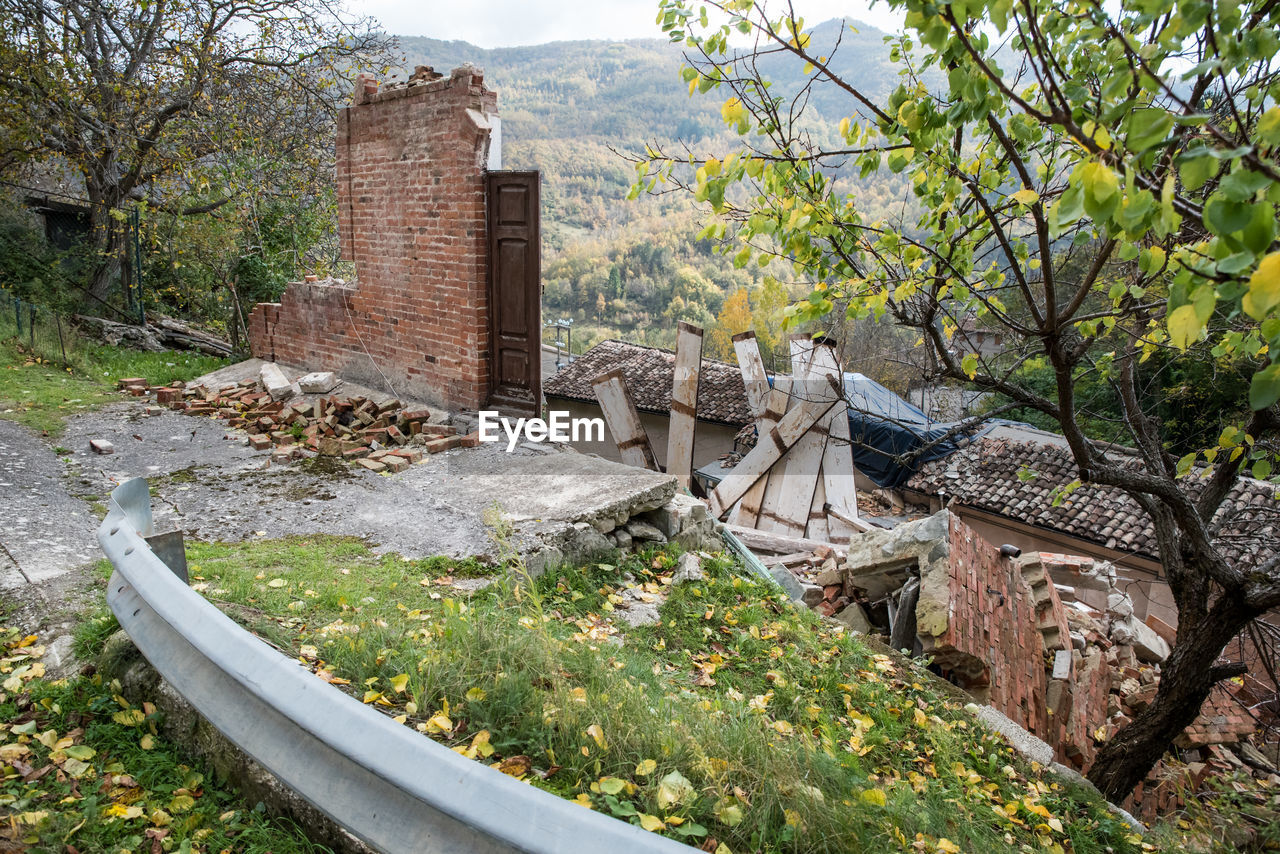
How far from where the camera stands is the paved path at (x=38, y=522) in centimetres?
304

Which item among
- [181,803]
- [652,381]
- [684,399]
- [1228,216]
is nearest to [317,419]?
→ [181,803]

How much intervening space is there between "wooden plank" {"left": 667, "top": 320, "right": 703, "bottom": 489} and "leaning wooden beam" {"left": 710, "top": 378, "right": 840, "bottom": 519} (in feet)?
2.60

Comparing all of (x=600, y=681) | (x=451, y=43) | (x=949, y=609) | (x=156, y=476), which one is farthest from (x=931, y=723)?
(x=451, y=43)

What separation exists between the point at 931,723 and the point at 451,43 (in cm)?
9544

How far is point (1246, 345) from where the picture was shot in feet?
11.2

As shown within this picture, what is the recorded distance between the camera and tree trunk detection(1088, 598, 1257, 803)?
4.25m

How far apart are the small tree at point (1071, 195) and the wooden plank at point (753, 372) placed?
5951 mm

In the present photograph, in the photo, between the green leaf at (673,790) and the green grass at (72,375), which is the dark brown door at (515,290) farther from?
the green leaf at (673,790)

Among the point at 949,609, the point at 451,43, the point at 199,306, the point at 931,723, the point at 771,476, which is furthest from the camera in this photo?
the point at 451,43

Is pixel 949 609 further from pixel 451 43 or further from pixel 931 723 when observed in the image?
pixel 451 43

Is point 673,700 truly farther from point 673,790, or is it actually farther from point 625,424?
point 625,424

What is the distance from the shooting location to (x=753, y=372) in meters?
11.2

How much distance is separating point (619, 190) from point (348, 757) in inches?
2929

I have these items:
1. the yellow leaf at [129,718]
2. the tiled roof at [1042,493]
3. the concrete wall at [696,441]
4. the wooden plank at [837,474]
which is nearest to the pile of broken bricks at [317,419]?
the yellow leaf at [129,718]
